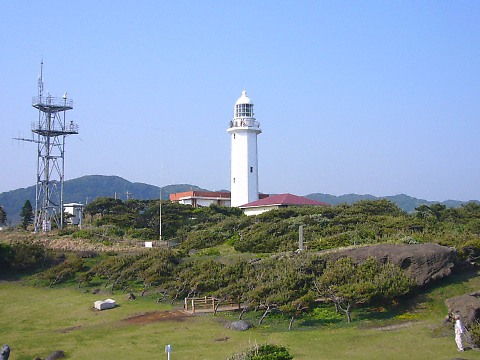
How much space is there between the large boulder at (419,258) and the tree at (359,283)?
0.74 m

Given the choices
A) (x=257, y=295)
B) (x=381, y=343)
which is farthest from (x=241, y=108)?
(x=381, y=343)

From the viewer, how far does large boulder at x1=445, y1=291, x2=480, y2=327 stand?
54.0 ft

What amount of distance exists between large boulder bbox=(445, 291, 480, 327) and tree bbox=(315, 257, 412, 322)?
2.56 m

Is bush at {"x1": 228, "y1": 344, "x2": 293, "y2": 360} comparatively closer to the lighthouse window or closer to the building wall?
the building wall

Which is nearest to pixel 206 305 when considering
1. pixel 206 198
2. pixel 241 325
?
pixel 241 325

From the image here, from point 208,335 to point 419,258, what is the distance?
889cm

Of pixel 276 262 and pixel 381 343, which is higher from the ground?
pixel 276 262

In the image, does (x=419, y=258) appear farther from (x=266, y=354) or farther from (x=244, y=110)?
(x=244, y=110)

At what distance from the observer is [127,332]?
20141mm

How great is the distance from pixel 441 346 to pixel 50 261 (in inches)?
1011

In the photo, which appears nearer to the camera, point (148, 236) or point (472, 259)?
point (472, 259)

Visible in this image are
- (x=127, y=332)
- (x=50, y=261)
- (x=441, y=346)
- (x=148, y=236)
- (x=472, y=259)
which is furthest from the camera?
(x=148, y=236)

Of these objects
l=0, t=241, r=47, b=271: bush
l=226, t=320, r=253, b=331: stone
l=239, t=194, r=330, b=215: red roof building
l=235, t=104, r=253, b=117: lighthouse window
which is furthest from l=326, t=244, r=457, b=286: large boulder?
l=235, t=104, r=253, b=117: lighthouse window

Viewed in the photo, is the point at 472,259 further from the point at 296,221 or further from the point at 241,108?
the point at 241,108
